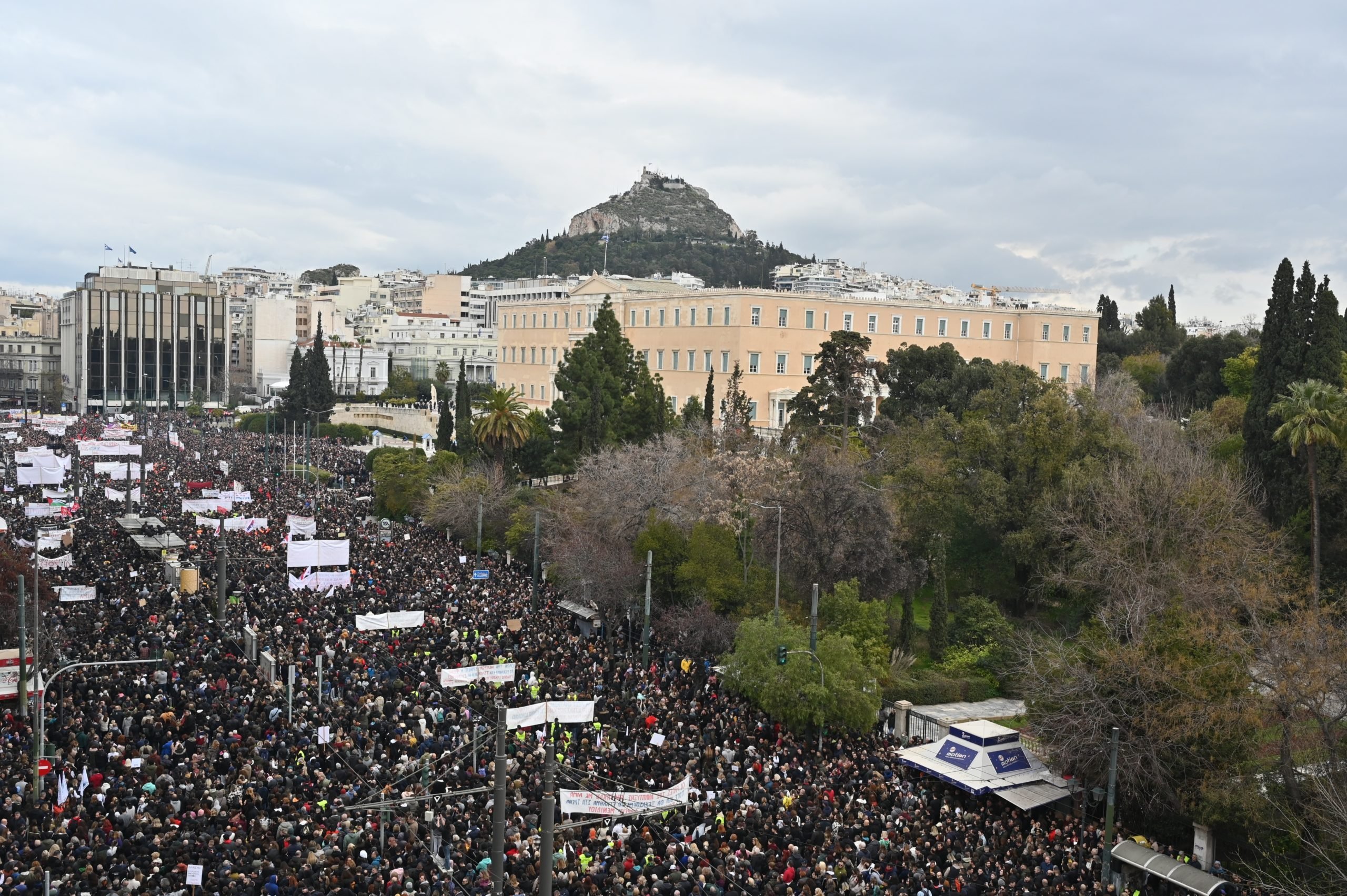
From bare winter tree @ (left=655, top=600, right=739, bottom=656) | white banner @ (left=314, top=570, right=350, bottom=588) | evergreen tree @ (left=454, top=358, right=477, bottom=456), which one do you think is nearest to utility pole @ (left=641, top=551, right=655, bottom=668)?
bare winter tree @ (left=655, top=600, right=739, bottom=656)

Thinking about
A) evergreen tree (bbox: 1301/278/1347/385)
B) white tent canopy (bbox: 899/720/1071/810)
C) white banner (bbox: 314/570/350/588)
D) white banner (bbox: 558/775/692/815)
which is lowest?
white tent canopy (bbox: 899/720/1071/810)

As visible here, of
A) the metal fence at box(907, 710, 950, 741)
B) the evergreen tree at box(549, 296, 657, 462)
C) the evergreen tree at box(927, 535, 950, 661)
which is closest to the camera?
the metal fence at box(907, 710, 950, 741)

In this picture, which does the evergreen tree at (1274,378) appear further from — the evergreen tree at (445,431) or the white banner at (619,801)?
the evergreen tree at (445,431)

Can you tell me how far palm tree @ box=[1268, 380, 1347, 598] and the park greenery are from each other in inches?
3.7

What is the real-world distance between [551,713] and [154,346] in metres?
134

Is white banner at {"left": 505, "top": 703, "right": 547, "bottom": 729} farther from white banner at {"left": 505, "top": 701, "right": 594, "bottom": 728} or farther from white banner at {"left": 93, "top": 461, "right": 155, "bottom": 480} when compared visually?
white banner at {"left": 93, "top": 461, "right": 155, "bottom": 480}

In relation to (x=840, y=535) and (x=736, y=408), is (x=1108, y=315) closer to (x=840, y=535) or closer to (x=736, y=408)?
(x=736, y=408)

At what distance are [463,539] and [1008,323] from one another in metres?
40.3

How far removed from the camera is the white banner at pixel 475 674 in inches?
1037

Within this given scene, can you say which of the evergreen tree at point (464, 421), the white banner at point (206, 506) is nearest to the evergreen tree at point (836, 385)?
the evergreen tree at point (464, 421)

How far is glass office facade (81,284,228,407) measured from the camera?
139 m

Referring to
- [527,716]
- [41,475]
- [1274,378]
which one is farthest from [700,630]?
[41,475]

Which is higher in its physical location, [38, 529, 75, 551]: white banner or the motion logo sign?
[38, 529, 75, 551]: white banner

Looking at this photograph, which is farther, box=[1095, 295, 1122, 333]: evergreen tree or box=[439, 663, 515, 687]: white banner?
box=[1095, 295, 1122, 333]: evergreen tree
